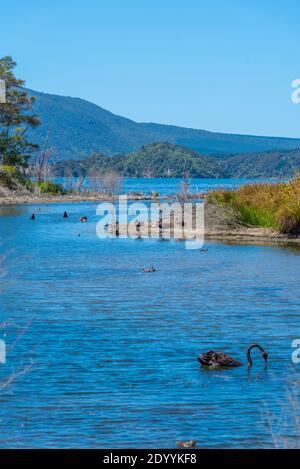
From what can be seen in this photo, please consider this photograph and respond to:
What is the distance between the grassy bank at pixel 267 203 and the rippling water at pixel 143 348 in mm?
6842

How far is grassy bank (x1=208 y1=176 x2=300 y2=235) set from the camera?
1633 inches

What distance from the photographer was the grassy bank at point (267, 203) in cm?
4147

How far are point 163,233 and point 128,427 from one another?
34553mm

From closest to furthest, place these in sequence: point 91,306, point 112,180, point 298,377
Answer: point 298,377, point 91,306, point 112,180

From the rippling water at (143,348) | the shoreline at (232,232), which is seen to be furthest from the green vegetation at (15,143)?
the rippling water at (143,348)

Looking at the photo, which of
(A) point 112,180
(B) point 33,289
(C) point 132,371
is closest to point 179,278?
(B) point 33,289

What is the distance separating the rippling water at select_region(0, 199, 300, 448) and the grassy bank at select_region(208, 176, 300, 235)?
684cm

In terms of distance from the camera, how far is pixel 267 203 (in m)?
43.5

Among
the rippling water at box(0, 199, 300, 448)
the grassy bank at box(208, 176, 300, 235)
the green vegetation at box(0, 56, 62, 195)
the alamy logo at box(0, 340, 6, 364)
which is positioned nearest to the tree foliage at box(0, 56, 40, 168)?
the green vegetation at box(0, 56, 62, 195)

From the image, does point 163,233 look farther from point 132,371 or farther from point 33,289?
point 132,371

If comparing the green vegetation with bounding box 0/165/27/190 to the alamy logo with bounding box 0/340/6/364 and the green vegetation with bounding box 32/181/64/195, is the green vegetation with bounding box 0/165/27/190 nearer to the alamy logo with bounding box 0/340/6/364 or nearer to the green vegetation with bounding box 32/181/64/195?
the green vegetation with bounding box 32/181/64/195

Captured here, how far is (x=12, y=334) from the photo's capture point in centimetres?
1939
